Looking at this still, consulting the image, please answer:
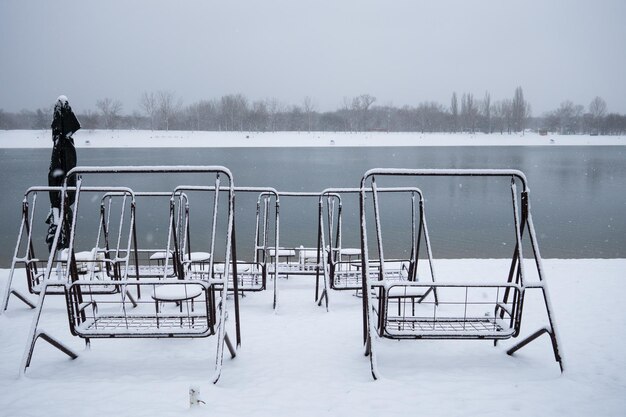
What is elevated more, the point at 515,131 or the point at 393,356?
the point at 515,131

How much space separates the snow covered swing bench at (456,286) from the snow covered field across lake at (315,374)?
0.28 meters

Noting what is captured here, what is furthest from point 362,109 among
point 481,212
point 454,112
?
point 481,212

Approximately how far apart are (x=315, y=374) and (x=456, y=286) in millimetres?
1648

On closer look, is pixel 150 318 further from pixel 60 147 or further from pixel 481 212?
pixel 481 212

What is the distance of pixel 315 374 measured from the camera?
438cm

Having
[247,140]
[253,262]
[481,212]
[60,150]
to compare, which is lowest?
[481,212]

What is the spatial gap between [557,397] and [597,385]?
58 centimetres

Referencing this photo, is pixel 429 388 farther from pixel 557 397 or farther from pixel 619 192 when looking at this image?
pixel 619 192

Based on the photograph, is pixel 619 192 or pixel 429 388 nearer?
pixel 429 388

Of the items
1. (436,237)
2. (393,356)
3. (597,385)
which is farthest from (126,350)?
(436,237)

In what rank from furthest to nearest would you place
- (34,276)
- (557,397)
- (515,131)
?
1. (515,131)
2. (34,276)
3. (557,397)

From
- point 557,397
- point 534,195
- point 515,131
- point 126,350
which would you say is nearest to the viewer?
point 557,397

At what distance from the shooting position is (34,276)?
659cm

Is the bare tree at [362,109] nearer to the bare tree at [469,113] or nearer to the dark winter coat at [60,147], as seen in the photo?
the bare tree at [469,113]
